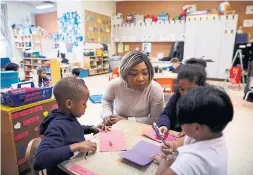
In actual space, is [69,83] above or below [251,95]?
above

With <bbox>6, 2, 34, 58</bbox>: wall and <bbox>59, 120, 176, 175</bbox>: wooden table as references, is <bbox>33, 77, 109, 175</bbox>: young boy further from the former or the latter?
<bbox>6, 2, 34, 58</bbox>: wall

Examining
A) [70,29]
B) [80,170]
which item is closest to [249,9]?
[70,29]

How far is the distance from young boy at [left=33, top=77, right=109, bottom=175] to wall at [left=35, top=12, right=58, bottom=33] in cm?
955

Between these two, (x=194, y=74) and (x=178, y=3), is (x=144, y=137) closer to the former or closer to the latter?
(x=194, y=74)

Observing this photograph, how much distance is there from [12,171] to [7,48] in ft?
26.5

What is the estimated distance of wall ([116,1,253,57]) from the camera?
253 inches

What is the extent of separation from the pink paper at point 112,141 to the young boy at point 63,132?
0.07 metres

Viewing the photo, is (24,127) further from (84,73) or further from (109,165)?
(84,73)

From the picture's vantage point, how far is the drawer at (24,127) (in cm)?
154

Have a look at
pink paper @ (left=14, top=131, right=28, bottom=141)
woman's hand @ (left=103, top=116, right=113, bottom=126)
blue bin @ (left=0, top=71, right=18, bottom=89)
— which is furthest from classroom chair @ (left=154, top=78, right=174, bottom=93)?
pink paper @ (left=14, top=131, right=28, bottom=141)

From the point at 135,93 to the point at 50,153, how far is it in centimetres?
85

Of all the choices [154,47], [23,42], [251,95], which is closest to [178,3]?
[154,47]

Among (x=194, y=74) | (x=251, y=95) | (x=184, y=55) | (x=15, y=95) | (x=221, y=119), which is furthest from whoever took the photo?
(x=184, y=55)

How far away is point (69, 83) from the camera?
969 millimetres
